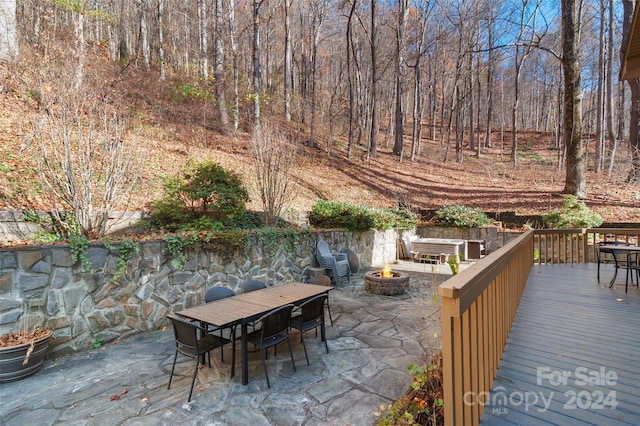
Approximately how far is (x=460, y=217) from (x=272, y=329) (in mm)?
8950

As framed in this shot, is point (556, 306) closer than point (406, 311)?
Yes

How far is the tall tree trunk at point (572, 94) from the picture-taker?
9.74 m

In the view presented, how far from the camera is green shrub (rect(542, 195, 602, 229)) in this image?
8766 millimetres

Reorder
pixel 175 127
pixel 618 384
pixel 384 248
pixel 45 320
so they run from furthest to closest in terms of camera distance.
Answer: pixel 175 127 < pixel 384 248 < pixel 45 320 < pixel 618 384

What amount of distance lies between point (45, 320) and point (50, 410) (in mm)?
1316

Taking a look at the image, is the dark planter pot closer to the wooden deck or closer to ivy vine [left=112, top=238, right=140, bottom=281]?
ivy vine [left=112, top=238, right=140, bottom=281]

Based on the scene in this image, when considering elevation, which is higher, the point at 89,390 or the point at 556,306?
the point at 556,306

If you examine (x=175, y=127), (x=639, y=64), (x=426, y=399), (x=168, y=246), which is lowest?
(x=426, y=399)

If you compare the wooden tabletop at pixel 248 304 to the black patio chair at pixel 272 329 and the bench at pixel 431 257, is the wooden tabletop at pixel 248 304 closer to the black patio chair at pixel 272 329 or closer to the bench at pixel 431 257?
the black patio chair at pixel 272 329

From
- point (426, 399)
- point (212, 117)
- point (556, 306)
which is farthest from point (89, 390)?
point (212, 117)

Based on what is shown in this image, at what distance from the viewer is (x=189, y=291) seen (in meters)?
4.87

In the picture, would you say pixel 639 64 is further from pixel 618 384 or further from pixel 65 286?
pixel 65 286

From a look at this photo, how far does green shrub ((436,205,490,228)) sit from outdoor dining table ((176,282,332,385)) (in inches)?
297

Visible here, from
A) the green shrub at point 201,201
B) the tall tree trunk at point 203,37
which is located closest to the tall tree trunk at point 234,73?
the tall tree trunk at point 203,37
